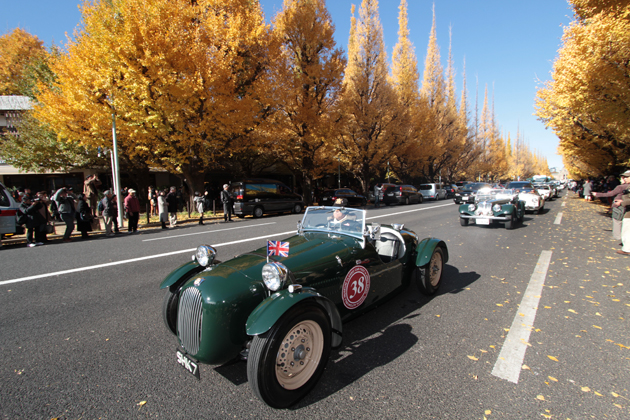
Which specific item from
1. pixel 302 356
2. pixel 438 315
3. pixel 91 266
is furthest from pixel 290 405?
pixel 91 266

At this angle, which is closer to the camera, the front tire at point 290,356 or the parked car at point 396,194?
the front tire at point 290,356

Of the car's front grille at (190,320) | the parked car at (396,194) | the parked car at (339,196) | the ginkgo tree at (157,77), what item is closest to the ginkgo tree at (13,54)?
the ginkgo tree at (157,77)

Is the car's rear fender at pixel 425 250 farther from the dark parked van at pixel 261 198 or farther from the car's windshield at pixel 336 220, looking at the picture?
the dark parked van at pixel 261 198

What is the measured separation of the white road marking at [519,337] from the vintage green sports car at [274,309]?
56.1 inches

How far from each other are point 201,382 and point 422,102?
4008 centimetres

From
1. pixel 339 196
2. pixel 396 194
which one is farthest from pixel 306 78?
pixel 396 194

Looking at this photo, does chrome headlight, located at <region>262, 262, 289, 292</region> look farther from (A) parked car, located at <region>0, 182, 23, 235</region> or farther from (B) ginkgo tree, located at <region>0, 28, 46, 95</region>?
(B) ginkgo tree, located at <region>0, 28, 46, 95</region>

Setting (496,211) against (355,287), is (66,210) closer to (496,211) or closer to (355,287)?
(355,287)

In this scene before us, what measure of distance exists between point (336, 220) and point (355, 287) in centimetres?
104

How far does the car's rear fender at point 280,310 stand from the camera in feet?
7.56

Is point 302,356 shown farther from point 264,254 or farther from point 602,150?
point 602,150

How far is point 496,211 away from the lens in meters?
10.9

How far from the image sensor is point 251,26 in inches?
646

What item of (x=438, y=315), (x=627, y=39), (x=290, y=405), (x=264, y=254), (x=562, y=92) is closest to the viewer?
(x=290, y=405)
